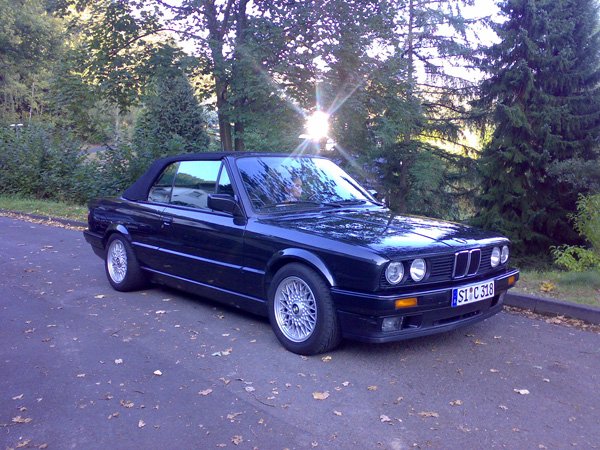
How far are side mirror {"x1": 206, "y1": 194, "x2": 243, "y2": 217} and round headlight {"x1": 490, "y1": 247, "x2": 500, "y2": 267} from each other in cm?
219

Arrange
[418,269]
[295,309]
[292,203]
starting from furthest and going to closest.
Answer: [292,203] < [295,309] < [418,269]

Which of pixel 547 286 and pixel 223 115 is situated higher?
pixel 223 115

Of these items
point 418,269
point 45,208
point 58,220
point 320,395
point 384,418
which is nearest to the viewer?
point 384,418

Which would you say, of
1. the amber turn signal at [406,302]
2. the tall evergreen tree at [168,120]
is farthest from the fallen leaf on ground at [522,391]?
the tall evergreen tree at [168,120]

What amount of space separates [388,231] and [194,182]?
7.41 feet

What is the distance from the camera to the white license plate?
441 centimetres

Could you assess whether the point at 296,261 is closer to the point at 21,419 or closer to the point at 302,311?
the point at 302,311

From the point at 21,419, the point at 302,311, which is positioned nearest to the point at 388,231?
the point at 302,311

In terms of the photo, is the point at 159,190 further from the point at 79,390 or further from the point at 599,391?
the point at 599,391

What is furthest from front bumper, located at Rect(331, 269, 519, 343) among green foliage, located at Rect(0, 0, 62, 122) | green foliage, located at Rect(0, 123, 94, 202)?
green foliage, located at Rect(0, 0, 62, 122)

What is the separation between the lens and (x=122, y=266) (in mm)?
6766

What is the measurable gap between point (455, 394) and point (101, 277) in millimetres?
5251

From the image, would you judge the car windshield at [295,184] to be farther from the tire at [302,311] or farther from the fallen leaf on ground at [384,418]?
the fallen leaf on ground at [384,418]

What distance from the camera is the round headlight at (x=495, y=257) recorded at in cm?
493
